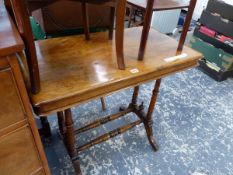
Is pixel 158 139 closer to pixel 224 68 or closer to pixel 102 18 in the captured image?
pixel 102 18

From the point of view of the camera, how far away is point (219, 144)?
154 cm

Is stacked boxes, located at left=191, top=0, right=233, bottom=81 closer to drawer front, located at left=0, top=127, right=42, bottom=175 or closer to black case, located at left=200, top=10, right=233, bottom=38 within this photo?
black case, located at left=200, top=10, right=233, bottom=38

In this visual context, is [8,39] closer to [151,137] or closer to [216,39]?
[151,137]

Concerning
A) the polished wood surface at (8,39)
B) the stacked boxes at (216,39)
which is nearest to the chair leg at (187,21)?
the polished wood surface at (8,39)

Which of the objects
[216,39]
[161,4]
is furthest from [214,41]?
[161,4]

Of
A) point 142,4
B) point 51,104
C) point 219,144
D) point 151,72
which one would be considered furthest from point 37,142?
point 219,144

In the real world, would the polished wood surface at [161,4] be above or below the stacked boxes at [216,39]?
above

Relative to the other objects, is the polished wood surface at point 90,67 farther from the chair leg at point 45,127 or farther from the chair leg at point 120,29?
the chair leg at point 45,127

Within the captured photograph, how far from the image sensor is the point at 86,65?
2.73 ft

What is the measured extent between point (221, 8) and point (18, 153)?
91.6 inches

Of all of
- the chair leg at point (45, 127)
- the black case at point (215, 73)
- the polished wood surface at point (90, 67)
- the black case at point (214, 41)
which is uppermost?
the polished wood surface at point (90, 67)

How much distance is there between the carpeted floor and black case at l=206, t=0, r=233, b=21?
832 mm

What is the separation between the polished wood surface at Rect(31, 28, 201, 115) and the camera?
0.70 meters

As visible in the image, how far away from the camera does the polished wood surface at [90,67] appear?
70 cm
